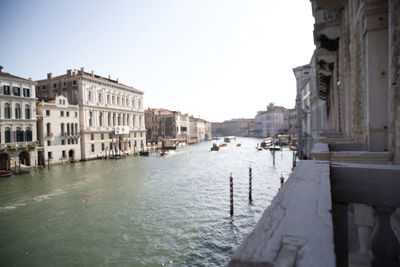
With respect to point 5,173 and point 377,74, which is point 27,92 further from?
point 377,74

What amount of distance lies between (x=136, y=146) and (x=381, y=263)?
41151 millimetres

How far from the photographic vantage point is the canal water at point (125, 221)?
25.1 feet

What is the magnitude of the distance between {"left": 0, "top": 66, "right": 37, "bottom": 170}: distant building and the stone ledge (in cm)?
2671

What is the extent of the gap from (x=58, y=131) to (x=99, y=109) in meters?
7.07

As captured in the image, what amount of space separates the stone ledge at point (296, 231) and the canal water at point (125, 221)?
6482mm

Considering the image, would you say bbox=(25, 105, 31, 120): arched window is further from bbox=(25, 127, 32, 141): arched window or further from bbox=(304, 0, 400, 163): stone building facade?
bbox=(304, 0, 400, 163): stone building facade

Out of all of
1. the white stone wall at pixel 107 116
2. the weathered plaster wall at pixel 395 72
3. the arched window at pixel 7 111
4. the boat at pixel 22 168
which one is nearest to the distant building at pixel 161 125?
the white stone wall at pixel 107 116

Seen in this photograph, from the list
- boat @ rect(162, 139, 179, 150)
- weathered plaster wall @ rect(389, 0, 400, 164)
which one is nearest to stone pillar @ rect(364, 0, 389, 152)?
weathered plaster wall @ rect(389, 0, 400, 164)

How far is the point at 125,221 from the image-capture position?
33.7ft

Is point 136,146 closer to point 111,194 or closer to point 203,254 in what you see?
point 111,194

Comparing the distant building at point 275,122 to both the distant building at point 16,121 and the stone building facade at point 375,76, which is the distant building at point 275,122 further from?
the stone building facade at point 375,76

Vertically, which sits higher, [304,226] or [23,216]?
[304,226]

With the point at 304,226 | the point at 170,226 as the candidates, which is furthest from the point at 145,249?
the point at 304,226

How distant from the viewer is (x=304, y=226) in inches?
44.0
